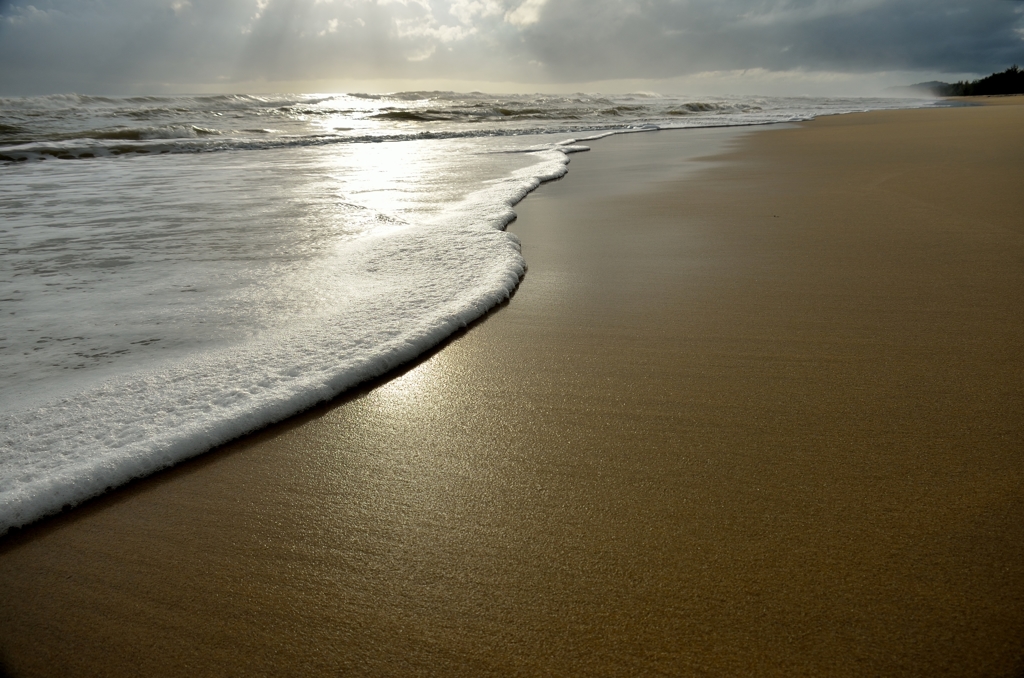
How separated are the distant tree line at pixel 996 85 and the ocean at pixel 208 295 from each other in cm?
4819

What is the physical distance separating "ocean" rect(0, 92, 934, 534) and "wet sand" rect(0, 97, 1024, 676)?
4.5 inches

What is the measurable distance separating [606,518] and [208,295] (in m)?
2.02

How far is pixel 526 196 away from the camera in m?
4.84

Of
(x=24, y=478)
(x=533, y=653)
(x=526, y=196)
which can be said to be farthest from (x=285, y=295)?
(x=526, y=196)

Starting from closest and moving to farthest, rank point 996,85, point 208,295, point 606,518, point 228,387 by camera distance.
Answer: point 606,518 < point 228,387 < point 208,295 < point 996,85

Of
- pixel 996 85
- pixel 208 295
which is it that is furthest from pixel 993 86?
pixel 208 295

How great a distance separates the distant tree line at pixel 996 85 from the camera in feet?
133

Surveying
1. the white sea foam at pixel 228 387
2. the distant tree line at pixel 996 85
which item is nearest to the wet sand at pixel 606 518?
the white sea foam at pixel 228 387

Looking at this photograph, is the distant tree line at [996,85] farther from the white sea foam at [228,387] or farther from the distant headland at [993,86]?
the white sea foam at [228,387]

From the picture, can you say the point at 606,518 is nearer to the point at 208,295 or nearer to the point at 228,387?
the point at 228,387

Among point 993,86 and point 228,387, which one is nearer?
point 228,387

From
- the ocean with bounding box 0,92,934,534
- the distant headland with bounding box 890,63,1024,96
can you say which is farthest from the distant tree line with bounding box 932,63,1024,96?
the ocean with bounding box 0,92,934,534

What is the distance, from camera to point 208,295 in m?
2.56

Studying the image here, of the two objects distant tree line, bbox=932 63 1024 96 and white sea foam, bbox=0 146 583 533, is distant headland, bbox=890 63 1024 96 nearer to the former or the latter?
distant tree line, bbox=932 63 1024 96
